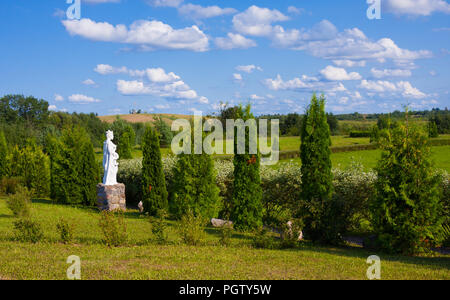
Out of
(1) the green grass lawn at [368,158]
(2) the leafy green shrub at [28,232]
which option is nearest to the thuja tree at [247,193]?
(2) the leafy green shrub at [28,232]

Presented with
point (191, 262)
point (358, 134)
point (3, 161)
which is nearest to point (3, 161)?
point (3, 161)

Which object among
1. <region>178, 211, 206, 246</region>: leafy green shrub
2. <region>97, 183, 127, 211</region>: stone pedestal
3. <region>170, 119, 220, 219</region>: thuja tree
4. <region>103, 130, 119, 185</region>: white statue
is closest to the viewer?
<region>178, 211, 206, 246</region>: leafy green shrub

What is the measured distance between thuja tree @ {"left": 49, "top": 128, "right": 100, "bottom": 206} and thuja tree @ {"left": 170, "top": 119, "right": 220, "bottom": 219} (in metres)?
6.44

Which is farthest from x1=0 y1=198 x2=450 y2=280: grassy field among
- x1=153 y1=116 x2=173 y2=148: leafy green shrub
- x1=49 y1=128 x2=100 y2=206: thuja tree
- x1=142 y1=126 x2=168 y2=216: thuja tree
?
x1=153 y1=116 x2=173 y2=148: leafy green shrub

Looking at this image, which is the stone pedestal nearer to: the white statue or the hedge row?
the white statue

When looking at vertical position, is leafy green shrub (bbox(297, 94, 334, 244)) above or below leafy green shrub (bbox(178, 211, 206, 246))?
above

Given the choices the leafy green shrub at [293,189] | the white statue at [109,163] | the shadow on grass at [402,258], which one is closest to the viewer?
the shadow on grass at [402,258]

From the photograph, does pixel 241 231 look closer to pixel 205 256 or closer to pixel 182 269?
pixel 205 256

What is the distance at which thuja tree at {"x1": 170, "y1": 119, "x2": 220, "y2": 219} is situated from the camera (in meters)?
14.1

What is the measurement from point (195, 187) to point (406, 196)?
24.1ft

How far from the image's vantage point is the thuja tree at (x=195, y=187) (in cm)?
1410

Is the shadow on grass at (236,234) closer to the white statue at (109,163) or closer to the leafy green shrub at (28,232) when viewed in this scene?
the leafy green shrub at (28,232)

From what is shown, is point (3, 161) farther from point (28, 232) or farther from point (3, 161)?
point (28, 232)

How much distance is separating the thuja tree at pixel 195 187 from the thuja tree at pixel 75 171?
253 inches
